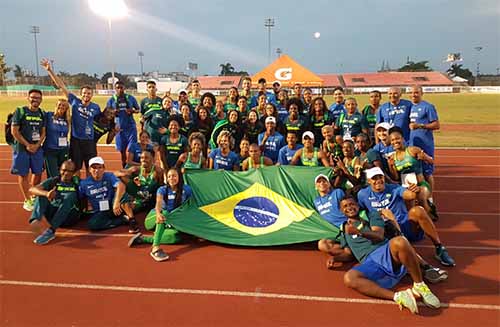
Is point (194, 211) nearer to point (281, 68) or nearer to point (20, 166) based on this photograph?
point (20, 166)

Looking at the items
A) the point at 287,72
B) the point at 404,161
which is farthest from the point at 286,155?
the point at 287,72

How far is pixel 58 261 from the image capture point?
4.64 m

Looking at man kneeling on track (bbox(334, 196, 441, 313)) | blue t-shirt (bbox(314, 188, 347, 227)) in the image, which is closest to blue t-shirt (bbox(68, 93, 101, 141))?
blue t-shirt (bbox(314, 188, 347, 227))

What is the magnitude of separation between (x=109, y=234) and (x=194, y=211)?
132 centimetres

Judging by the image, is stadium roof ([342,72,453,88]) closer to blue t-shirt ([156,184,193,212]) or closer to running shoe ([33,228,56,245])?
blue t-shirt ([156,184,193,212])

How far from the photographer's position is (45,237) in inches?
205

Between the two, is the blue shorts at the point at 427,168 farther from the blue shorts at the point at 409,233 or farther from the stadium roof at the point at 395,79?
the stadium roof at the point at 395,79

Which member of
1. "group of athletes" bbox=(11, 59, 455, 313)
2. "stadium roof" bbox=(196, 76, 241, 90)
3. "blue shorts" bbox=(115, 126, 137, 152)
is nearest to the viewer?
"group of athletes" bbox=(11, 59, 455, 313)

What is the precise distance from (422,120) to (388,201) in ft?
8.03

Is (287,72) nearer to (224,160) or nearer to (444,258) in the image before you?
(224,160)

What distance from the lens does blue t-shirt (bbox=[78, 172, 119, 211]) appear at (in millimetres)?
5543

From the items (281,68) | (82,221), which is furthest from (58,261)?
(281,68)

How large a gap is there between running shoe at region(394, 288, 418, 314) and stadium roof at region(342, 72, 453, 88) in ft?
232

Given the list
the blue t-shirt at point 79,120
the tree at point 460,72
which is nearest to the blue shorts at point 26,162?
the blue t-shirt at point 79,120
